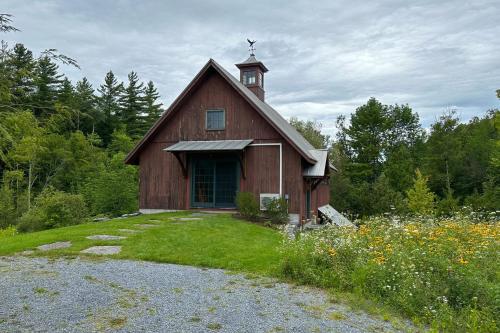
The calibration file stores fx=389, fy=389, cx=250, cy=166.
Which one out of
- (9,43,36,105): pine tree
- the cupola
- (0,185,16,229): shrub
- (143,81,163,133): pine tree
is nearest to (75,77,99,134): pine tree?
(143,81,163,133): pine tree

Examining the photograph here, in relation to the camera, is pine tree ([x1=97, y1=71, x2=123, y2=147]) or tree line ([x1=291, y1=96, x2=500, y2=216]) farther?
pine tree ([x1=97, y1=71, x2=123, y2=147])

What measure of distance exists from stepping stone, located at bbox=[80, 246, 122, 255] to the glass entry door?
7.63 metres

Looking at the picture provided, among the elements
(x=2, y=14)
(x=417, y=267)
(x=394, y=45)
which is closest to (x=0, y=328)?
(x=2, y=14)

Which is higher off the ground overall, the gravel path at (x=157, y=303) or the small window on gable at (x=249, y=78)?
the small window on gable at (x=249, y=78)

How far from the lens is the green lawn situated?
8031 millimetres

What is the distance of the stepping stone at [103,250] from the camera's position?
8500mm

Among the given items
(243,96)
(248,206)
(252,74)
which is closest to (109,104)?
(252,74)

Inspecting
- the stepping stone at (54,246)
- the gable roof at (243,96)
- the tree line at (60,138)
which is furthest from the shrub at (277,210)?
the stepping stone at (54,246)

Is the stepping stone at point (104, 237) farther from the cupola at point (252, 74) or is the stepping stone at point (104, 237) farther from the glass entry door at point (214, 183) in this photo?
the cupola at point (252, 74)

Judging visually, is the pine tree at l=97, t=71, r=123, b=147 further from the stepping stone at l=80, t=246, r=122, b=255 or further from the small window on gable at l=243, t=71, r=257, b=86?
the stepping stone at l=80, t=246, r=122, b=255

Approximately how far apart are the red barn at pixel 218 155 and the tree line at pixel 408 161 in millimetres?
11971

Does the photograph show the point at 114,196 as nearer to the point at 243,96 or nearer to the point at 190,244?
the point at 243,96

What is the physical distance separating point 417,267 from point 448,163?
3230cm

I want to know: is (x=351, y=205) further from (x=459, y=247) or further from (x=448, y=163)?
(x=459, y=247)
